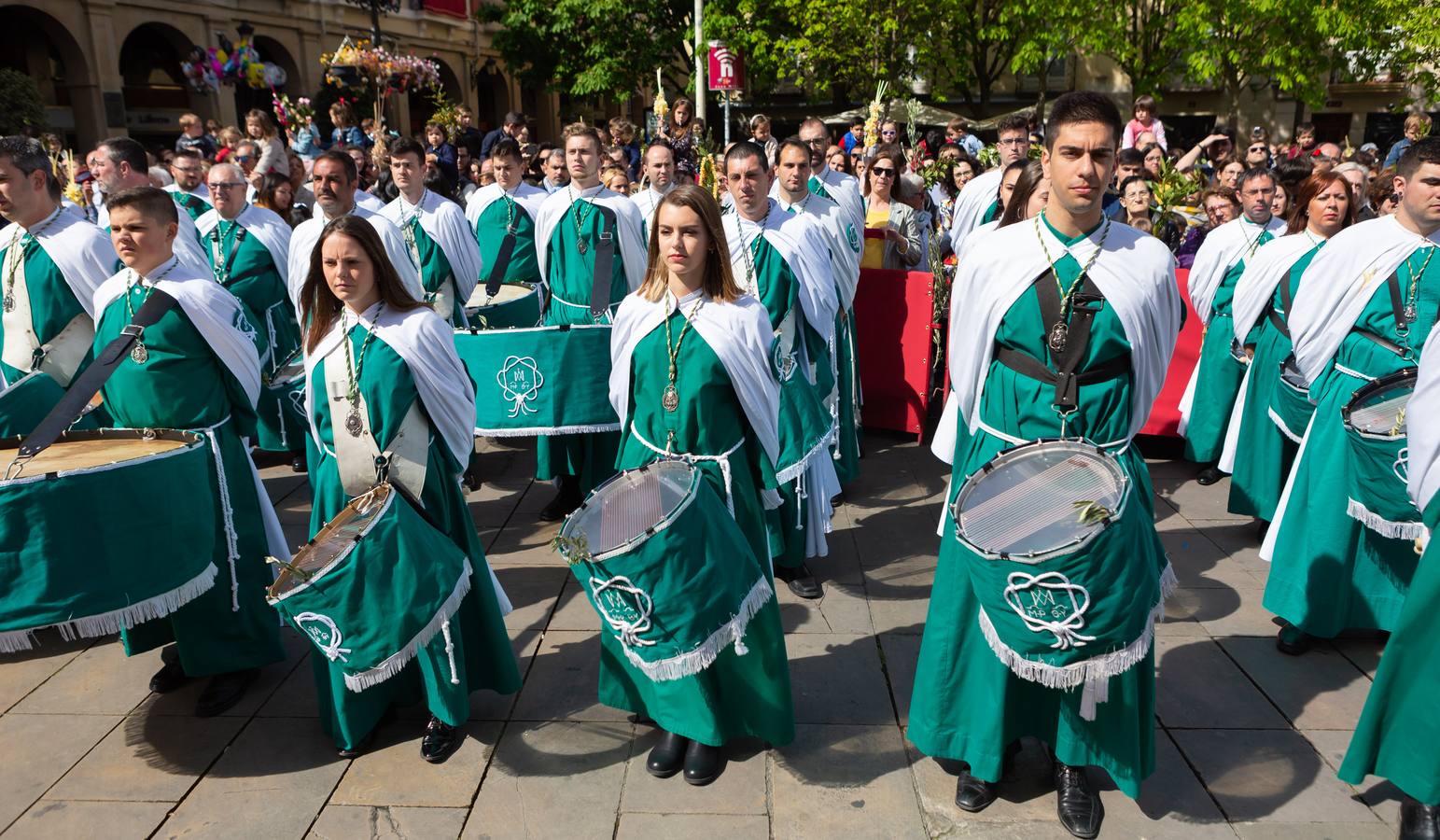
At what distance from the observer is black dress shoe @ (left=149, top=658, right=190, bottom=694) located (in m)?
4.51

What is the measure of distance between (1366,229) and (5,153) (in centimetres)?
614

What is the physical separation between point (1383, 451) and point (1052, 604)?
2062 millimetres

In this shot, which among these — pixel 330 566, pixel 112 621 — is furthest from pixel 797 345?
pixel 112 621

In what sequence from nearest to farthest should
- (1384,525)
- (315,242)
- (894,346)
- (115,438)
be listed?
(115,438) < (1384,525) < (315,242) < (894,346)

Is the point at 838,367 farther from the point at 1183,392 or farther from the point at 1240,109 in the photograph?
the point at 1240,109

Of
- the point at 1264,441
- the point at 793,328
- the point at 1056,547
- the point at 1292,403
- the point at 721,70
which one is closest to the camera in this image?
the point at 1056,547

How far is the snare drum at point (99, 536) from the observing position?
319cm

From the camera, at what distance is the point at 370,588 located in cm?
337

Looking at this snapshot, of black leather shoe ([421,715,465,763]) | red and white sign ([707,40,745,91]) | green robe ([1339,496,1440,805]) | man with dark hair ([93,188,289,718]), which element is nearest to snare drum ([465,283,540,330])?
man with dark hair ([93,188,289,718])

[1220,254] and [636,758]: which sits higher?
[1220,254]

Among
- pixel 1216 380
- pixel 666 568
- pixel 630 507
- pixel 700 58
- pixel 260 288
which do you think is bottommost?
pixel 1216 380

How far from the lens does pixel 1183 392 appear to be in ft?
24.4

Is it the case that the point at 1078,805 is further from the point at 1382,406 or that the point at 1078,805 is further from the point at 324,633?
the point at 324,633

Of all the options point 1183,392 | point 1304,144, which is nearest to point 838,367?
point 1183,392
